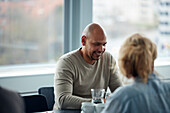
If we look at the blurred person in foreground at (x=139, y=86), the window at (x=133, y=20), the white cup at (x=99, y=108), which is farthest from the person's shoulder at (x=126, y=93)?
the window at (x=133, y=20)

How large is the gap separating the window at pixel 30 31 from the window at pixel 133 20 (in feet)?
1.86

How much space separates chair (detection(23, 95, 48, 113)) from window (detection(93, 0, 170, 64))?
165cm

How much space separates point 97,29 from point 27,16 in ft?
3.61

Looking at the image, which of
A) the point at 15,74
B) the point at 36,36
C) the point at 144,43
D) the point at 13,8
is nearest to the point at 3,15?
the point at 13,8

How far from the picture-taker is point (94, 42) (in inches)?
98.1

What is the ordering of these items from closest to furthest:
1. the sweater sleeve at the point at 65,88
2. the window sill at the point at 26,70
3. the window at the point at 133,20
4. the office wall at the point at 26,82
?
1. the sweater sleeve at the point at 65,88
2. the office wall at the point at 26,82
3. the window sill at the point at 26,70
4. the window at the point at 133,20

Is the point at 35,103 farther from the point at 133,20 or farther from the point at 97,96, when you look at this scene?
the point at 133,20

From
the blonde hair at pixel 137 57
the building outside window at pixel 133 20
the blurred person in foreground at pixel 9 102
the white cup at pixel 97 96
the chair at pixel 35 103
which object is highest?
the building outside window at pixel 133 20

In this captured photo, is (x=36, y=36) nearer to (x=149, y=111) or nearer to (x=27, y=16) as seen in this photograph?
(x=27, y=16)

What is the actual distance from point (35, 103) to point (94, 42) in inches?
28.2

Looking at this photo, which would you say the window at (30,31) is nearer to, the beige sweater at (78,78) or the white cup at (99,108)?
the beige sweater at (78,78)

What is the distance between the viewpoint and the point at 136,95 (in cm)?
143

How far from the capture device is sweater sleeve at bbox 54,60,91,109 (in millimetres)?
2195

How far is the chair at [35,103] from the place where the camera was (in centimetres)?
226
